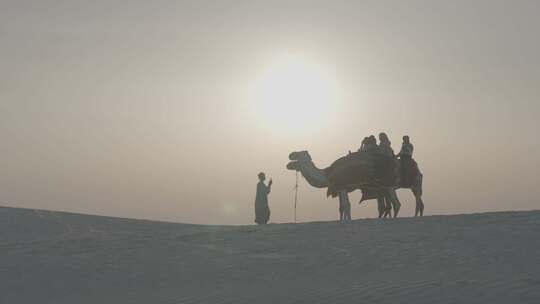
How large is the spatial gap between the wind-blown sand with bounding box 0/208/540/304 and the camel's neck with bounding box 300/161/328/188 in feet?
13.2

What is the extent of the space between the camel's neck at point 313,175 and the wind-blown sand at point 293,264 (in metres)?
4.03

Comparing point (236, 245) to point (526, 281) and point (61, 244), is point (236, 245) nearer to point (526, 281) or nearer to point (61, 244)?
point (61, 244)

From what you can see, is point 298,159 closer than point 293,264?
No

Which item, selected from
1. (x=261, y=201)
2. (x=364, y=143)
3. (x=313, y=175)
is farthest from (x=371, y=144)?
(x=261, y=201)

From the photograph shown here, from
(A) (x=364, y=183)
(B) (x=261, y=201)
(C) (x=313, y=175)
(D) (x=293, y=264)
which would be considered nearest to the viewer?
(D) (x=293, y=264)

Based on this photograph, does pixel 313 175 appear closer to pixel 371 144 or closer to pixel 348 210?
pixel 348 210

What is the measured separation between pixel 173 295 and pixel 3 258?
4598 millimetres

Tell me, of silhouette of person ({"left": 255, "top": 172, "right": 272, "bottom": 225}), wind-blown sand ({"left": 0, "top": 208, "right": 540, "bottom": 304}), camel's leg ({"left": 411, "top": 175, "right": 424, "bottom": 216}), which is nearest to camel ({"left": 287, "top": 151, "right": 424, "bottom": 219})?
camel's leg ({"left": 411, "top": 175, "right": 424, "bottom": 216})

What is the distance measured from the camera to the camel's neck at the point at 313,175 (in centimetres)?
2191

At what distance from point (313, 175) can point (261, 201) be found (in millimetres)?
1764

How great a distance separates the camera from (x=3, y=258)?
1423 centimetres

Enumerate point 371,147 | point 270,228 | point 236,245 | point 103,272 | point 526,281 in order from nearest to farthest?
point 526,281, point 103,272, point 236,245, point 270,228, point 371,147

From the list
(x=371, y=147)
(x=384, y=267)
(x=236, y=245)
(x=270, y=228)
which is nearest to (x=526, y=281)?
(x=384, y=267)

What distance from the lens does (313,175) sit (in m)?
22.1
